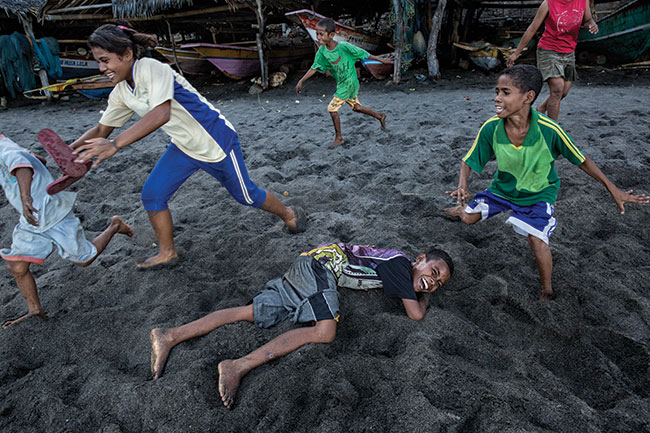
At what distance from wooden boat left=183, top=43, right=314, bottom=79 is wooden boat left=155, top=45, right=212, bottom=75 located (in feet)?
2.40

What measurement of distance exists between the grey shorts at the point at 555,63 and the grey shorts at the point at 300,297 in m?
3.43

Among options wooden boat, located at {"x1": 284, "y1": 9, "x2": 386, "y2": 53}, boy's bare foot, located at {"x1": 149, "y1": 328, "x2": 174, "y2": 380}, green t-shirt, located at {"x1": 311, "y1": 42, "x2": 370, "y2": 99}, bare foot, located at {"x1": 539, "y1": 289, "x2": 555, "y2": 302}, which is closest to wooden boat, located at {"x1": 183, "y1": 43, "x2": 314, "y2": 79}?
wooden boat, located at {"x1": 284, "y1": 9, "x2": 386, "y2": 53}

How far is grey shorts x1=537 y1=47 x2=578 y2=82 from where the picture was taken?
398 cm

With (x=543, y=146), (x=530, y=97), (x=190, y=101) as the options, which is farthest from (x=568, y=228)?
(x=190, y=101)

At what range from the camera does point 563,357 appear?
1.85m

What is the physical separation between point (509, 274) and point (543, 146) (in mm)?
797

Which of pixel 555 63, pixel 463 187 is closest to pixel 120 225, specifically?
pixel 463 187

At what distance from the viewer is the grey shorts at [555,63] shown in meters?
3.98

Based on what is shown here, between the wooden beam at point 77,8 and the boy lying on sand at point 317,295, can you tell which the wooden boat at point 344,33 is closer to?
the wooden beam at point 77,8

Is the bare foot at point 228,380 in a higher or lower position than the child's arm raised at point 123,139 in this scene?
lower

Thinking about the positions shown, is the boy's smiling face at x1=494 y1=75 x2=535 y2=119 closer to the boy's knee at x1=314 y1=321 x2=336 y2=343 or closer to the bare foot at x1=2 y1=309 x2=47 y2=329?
the boy's knee at x1=314 y1=321 x2=336 y2=343

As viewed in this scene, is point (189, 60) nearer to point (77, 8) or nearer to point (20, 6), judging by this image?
point (77, 8)

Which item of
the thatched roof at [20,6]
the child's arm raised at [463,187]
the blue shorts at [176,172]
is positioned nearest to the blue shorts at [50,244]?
the blue shorts at [176,172]

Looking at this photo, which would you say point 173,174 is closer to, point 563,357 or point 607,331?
point 563,357
